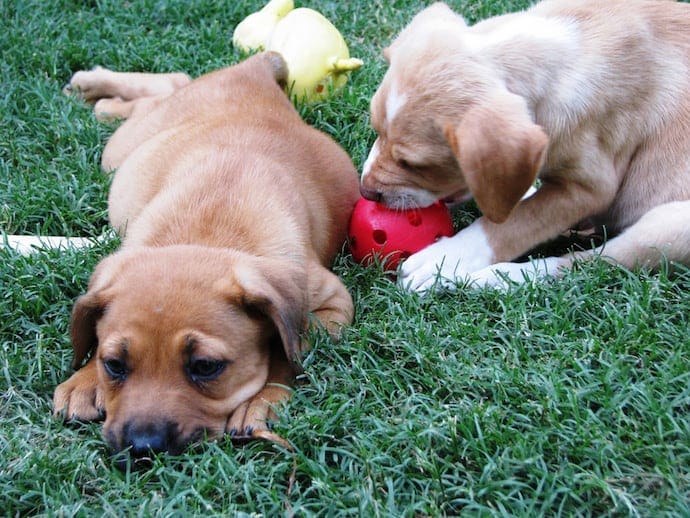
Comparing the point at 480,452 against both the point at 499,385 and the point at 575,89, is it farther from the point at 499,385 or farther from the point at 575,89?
the point at 575,89

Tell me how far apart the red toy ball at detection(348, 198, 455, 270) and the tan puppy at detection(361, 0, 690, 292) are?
125 mm

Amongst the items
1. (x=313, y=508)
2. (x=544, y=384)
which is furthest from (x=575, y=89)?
(x=313, y=508)

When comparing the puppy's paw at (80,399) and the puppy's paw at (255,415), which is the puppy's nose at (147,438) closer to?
the puppy's paw at (255,415)

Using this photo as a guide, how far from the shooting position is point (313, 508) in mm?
3695

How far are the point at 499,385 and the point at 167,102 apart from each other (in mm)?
3515

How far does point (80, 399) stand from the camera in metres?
4.28

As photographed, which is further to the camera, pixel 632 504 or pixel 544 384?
pixel 544 384

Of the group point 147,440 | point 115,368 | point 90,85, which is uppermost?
point 115,368

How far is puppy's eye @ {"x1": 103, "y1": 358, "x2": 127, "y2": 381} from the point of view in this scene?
397 cm

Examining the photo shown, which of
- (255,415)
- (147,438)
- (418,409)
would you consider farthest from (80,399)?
(418,409)

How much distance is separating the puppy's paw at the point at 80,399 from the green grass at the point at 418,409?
73 mm

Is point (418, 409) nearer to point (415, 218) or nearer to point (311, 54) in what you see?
point (415, 218)

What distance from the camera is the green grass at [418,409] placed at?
3652 millimetres

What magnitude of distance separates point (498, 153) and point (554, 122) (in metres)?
0.79
